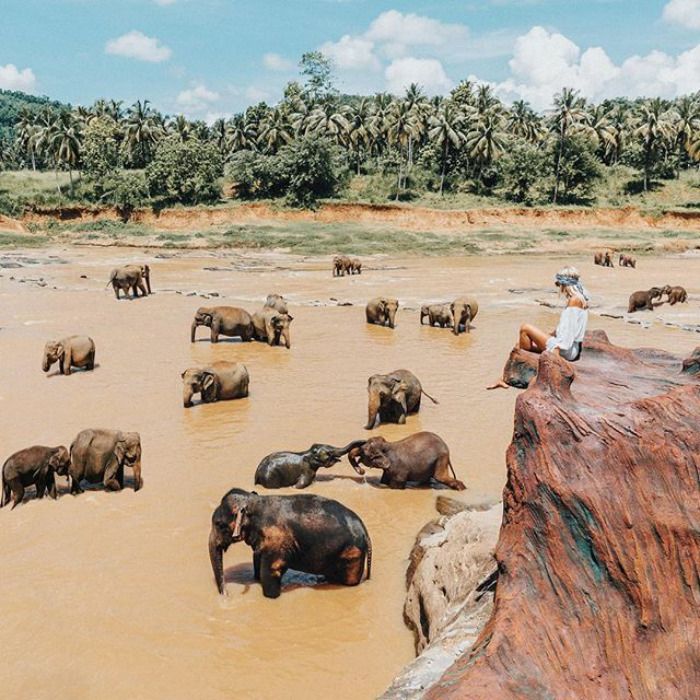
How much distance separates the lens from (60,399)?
13984 millimetres

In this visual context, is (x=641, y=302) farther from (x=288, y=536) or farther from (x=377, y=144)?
(x=377, y=144)

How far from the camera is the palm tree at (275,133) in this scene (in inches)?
2768

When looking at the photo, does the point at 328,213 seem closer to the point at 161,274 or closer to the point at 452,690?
the point at 161,274

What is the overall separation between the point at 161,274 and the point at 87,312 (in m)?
12.5

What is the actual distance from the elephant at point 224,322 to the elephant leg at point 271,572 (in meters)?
12.6

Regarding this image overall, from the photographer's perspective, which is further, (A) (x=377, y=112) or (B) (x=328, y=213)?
(A) (x=377, y=112)

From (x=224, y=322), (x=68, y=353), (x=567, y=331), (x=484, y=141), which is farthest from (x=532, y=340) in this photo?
(x=484, y=141)

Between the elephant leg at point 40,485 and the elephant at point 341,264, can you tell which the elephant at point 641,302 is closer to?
the elephant at point 341,264

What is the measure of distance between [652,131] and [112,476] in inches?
2556

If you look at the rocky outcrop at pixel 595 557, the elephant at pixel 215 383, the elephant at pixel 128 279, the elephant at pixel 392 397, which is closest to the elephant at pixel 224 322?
the elephant at pixel 215 383

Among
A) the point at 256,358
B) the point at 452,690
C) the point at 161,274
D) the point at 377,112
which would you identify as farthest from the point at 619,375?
the point at 377,112

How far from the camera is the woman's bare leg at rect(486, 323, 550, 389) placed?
6734 mm

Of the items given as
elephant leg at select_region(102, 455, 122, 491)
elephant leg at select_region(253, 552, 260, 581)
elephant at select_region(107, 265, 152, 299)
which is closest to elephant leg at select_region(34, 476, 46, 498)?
elephant leg at select_region(102, 455, 122, 491)

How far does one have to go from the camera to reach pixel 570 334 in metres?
6.17
